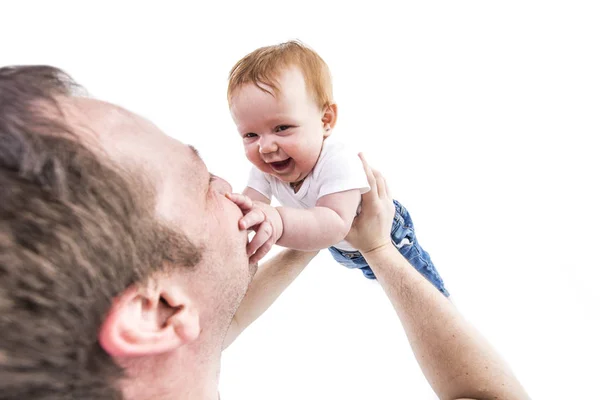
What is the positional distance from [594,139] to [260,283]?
7.75 ft

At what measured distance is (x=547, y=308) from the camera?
2.63 m

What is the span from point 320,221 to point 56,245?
73 cm

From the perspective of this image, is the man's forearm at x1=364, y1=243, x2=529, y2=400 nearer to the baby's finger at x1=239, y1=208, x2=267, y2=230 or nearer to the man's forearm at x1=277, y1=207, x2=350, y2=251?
the man's forearm at x1=277, y1=207, x2=350, y2=251

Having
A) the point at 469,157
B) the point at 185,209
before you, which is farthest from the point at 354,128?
the point at 185,209

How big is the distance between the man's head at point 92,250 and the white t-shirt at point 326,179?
1.78ft

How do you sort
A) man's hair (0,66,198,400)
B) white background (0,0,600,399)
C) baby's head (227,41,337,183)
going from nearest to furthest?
man's hair (0,66,198,400) < baby's head (227,41,337,183) < white background (0,0,600,399)

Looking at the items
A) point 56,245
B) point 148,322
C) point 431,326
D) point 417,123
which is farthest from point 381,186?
point 417,123

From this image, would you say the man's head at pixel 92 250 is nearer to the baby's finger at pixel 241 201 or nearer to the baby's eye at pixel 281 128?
the baby's finger at pixel 241 201

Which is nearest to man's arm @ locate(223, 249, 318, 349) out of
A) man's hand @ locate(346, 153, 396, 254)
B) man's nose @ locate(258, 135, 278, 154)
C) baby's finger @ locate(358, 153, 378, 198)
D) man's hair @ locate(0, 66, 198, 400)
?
man's hand @ locate(346, 153, 396, 254)

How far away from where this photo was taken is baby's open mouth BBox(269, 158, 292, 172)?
1.54m

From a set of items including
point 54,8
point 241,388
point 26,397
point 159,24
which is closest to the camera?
point 26,397

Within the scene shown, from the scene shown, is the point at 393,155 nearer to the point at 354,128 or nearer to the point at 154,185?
the point at 354,128

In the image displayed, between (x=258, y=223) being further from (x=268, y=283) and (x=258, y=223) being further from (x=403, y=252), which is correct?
(x=403, y=252)

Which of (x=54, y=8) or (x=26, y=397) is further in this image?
(x=54, y=8)
